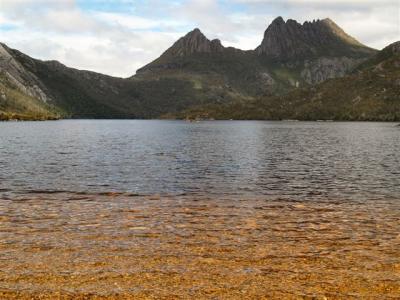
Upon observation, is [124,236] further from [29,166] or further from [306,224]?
[29,166]

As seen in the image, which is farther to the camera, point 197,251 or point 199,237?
point 199,237

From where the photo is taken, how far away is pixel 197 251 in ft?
78.9

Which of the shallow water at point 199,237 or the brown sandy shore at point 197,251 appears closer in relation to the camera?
the brown sandy shore at point 197,251

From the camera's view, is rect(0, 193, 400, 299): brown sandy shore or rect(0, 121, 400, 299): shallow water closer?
rect(0, 193, 400, 299): brown sandy shore

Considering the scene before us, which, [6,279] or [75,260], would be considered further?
[75,260]

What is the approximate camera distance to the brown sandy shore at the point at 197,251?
1830 centimetres

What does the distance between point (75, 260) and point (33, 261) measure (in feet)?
6.22

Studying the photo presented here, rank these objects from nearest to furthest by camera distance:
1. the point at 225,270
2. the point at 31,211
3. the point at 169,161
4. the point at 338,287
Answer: the point at 338,287
the point at 225,270
the point at 31,211
the point at 169,161

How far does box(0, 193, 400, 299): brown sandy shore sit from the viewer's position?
60.0 ft

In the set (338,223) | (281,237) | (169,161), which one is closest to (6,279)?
(281,237)

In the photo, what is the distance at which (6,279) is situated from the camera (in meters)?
19.1

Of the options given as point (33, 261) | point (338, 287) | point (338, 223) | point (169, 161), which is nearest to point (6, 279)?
point (33, 261)

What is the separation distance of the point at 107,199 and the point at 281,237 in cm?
1941

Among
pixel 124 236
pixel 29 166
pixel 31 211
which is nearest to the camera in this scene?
pixel 124 236
